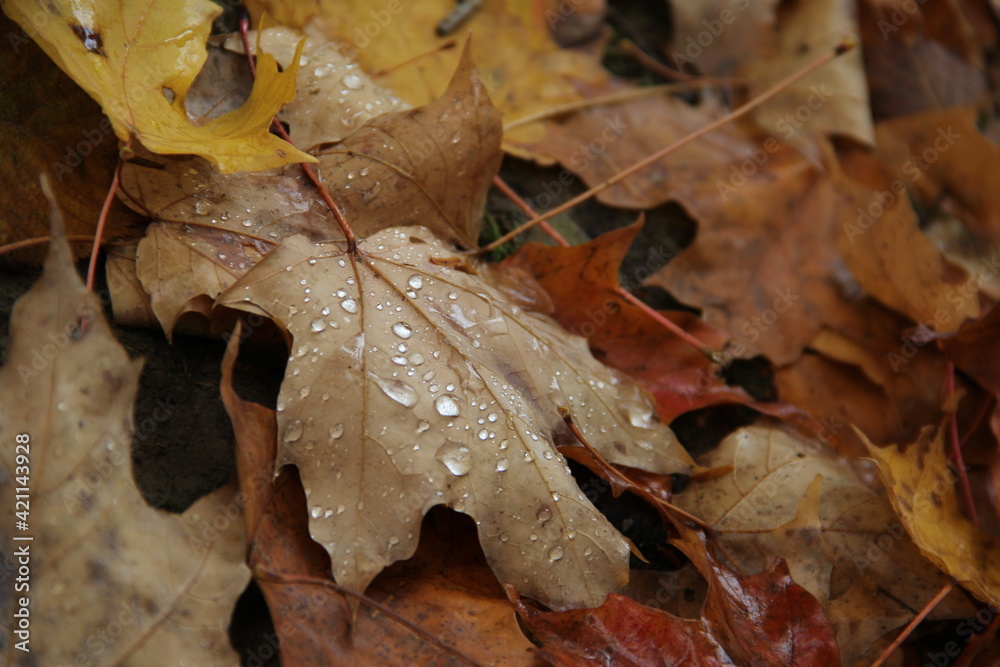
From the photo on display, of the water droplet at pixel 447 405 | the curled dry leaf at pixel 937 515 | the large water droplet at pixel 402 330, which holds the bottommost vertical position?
the curled dry leaf at pixel 937 515

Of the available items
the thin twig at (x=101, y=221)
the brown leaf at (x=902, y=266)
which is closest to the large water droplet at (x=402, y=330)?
the thin twig at (x=101, y=221)

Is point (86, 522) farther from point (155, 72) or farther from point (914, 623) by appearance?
point (914, 623)

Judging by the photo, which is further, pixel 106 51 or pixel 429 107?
pixel 429 107

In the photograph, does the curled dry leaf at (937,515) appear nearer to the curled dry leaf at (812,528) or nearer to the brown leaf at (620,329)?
the curled dry leaf at (812,528)

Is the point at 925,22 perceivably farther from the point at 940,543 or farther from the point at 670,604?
the point at 670,604

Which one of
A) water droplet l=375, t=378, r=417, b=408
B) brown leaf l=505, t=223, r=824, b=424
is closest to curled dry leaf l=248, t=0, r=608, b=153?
brown leaf l=505, t=223, r=824, b=424

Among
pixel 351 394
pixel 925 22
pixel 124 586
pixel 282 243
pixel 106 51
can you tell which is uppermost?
pixel 925 22

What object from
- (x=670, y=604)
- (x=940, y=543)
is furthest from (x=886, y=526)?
(x=670, y=604)
